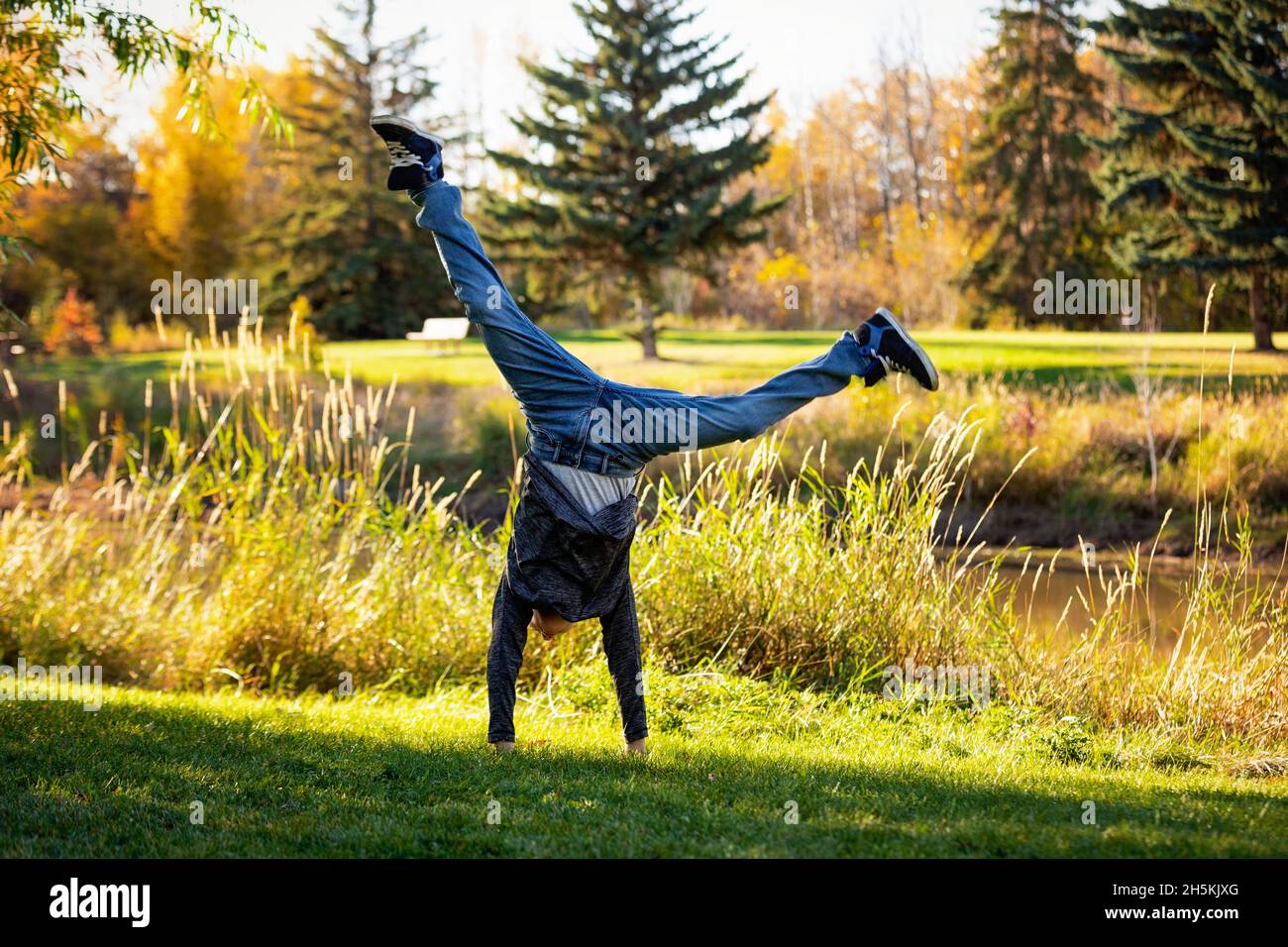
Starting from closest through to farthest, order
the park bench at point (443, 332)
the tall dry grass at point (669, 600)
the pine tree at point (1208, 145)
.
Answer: the tall dry grass at point (669, 600) < the pine tree at point (1208, 145) < the park bench at point (443, 332)

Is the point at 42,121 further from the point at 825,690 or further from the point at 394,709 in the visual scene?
the point at 825,690

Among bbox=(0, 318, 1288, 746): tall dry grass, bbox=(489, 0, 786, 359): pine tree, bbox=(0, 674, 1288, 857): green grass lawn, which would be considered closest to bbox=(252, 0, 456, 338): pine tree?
bbox=(489, 0, 786, 359): pine tree

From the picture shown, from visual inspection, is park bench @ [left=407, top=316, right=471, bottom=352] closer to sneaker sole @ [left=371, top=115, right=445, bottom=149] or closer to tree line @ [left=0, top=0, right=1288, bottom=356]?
tree line @ [left=0, top=0, right=1288, bottom=356]

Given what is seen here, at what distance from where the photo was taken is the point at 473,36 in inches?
1587

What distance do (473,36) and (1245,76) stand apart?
93.6 feet

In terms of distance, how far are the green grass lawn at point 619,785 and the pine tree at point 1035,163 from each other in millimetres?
24547

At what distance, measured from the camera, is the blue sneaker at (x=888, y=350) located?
4.51m

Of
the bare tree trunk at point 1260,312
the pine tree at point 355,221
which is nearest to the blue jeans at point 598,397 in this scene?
the bare tree trunk at point 1260,312

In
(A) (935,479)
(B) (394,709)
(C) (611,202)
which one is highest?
(C) (611,202)

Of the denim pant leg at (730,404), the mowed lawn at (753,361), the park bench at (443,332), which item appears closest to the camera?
the denim pant leg at (730,404)

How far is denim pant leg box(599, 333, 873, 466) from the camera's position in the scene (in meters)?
4.31

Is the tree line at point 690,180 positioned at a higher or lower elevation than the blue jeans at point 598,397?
higher

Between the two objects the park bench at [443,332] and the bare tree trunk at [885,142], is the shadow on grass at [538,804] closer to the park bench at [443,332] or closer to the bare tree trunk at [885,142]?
the park bench at [443,332]
